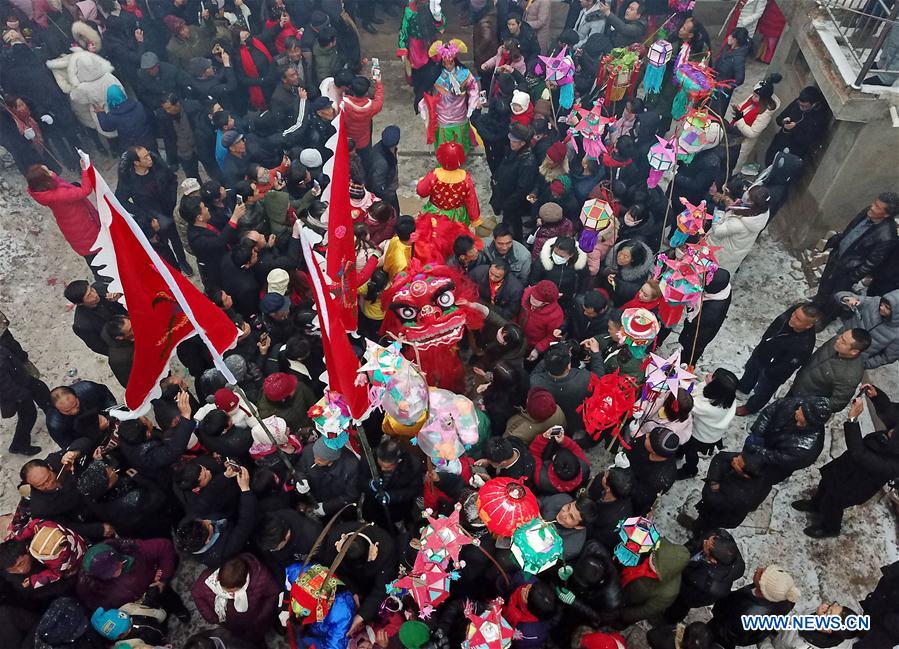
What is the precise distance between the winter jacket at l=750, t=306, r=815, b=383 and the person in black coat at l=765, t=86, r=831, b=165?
285 centimetres

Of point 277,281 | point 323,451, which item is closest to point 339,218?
point 323,451

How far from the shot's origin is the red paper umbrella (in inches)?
160

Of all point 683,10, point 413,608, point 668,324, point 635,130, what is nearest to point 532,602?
point 413,608

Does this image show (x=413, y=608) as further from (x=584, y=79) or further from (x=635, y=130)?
(x=584, y=79)

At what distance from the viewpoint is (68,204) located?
6949 millimetres

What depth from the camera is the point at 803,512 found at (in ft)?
20.1

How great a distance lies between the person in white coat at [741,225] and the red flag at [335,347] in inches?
172

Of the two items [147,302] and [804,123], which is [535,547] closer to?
[147,302]

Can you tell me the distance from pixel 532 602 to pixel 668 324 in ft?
10.1

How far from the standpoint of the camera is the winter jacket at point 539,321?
19.3 ft

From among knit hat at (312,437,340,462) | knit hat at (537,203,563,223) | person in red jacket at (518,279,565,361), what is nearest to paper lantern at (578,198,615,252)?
knit hat at (537,203,563,223)

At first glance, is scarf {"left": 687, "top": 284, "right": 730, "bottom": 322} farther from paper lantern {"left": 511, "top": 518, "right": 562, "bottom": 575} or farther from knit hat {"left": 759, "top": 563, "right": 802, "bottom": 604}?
paper lantern {"left": 511, "top": 518, "right": 562, "bottom": 575}

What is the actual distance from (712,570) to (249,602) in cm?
336

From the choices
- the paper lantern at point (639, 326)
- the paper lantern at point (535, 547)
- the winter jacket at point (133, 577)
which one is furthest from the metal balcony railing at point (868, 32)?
the winter jacket at point (133, 577)
